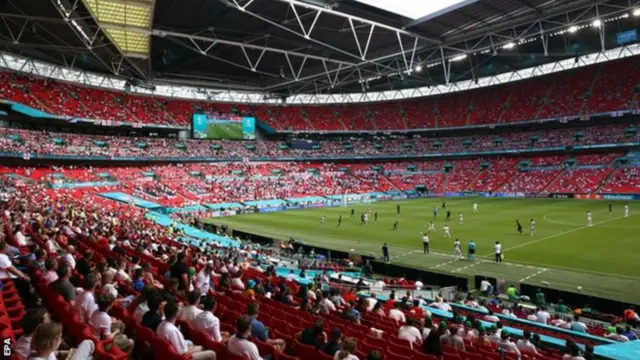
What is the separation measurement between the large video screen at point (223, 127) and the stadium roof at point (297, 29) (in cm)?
1088

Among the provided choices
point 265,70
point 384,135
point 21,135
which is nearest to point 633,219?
point 265,70

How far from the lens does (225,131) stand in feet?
231

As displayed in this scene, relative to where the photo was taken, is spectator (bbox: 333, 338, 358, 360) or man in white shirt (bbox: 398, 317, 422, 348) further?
man in white shirt (bbox: 398, 317, 422, 348)

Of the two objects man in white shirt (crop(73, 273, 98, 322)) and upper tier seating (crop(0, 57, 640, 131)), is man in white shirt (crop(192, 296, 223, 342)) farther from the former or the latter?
upper tier seating (crop(0, 57, 640, 131))

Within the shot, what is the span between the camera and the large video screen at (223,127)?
67688 mm

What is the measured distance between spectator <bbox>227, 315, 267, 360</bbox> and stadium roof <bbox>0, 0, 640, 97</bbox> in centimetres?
2841

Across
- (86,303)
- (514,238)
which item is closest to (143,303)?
(86,303)

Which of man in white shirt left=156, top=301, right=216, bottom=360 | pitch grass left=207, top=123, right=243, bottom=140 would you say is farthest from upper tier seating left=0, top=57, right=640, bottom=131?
man in white shirt left=156, top=301, right=216, bottom=360

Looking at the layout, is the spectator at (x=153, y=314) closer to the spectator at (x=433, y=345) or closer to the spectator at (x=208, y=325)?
the spectator at (x=208, y=325)

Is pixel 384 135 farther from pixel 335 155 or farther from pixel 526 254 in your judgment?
pixel 526 254

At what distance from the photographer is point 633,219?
110 feet

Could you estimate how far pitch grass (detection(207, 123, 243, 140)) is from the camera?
68.9 metres

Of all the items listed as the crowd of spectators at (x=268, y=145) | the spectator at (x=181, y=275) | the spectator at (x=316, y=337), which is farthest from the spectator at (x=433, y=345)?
the crowd of spectators at (x=268, y=145)

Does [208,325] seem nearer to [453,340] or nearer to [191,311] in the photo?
[191,311]
